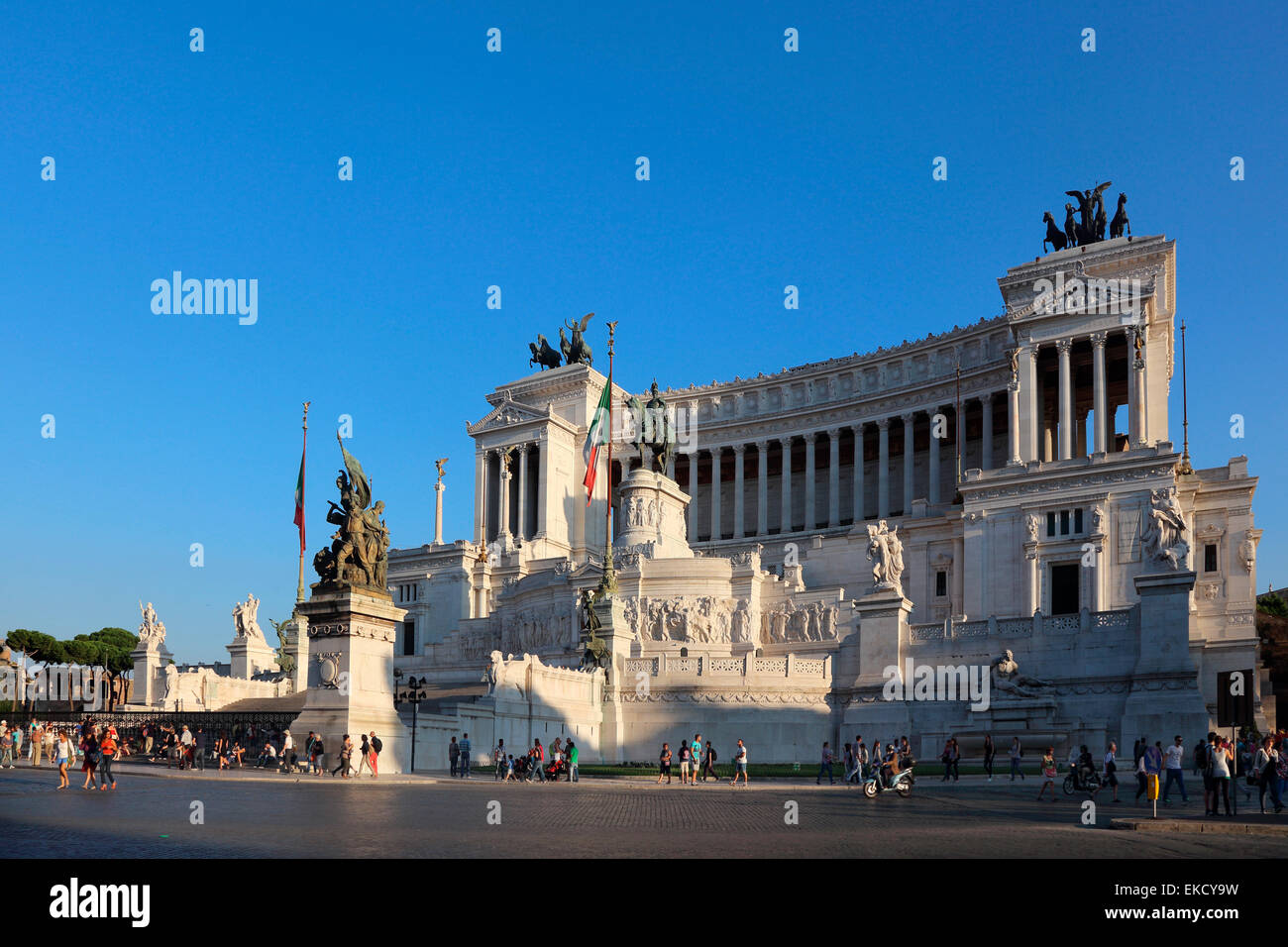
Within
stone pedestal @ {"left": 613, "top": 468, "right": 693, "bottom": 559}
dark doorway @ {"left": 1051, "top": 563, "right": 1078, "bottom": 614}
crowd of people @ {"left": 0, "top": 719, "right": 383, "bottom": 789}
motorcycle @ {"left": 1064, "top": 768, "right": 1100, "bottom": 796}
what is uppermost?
stone pedestal @ {"left": 613, "top": 468, "right": 693, "bottom": 559}

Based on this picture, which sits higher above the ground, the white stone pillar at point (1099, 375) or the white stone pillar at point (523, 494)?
the white stone pillar at point (1099, 375)

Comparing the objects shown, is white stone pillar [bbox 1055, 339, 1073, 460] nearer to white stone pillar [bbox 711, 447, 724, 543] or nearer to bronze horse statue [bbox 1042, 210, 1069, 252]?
bronze horse statue [bbox 1042, 210, 1069, 252]

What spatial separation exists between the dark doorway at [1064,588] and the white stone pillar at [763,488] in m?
33.1

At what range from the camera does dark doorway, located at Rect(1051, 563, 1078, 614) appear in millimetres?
60344

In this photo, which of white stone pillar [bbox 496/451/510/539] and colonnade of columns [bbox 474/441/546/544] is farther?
white stone pillar [bbox 496/451/510/539]

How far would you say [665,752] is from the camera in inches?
1372

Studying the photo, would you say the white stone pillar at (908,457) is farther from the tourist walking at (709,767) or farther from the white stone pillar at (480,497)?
the tourist walking at (709,767)

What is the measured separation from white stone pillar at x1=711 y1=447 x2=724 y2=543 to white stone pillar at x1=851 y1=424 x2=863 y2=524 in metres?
11.9

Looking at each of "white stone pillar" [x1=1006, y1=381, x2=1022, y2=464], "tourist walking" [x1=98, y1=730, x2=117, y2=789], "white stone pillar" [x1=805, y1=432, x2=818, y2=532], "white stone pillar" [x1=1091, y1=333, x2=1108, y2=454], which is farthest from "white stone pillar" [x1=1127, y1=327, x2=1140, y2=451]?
"tourist walking" [x1=98, y1=730, x2=117, y2=789]

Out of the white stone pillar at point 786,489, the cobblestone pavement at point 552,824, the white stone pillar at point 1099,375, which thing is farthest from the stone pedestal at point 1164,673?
the white stone pillar at point 786,489

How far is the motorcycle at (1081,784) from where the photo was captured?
26.4 m

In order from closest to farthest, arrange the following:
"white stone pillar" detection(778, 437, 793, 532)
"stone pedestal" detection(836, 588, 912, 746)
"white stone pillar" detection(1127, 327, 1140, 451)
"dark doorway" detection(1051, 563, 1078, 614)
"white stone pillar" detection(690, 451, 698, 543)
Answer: "stone pedestal" detection(836, 588, 912, 746), "dark doorway" detection(1051, 563, 1078, 614), "white stone pillar" detection(1127, 327, 1140, 451), "white stone pillar" detection(778, 437, 793, 532), "white stone pillar" detection(690, 451, 698, 543)
